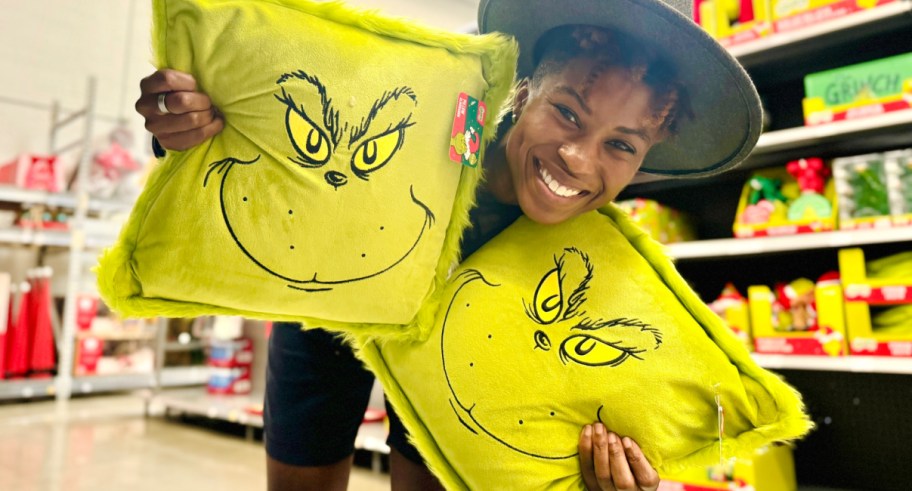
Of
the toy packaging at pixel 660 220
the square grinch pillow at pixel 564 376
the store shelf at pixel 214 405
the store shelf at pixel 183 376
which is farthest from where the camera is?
the store shelf at pixel 183 376

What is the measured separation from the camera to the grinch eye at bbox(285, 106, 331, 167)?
0.57 m

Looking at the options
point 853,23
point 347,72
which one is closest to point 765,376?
point 347,72

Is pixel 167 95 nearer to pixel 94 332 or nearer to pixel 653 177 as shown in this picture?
pixel 653 177

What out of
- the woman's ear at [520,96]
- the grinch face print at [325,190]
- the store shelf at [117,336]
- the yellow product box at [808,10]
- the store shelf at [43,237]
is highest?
the yellow product box at [808,10]

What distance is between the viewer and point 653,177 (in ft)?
2.89

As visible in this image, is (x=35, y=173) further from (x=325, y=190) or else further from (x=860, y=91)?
(x=860, y=91)

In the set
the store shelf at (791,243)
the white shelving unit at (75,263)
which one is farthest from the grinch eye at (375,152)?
the white shelving unit at (75,263)

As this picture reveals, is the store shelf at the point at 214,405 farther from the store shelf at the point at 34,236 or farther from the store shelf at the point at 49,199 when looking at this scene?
the store shelf at the point at 49,199

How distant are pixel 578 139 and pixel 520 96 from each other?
5.3 inches

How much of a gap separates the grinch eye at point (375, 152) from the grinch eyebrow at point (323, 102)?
0.09ft

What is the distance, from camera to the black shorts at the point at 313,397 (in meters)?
0.89

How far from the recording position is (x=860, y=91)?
1659mm

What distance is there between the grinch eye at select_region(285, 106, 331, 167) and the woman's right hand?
7 cm

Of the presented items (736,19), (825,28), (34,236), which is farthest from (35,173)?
(825,28)
